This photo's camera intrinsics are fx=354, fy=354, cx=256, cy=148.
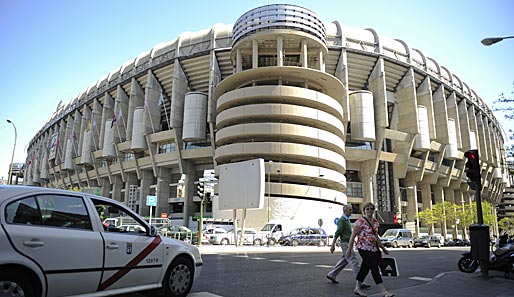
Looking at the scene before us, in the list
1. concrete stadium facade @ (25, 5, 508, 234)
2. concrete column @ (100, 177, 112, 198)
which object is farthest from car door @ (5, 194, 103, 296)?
concrete column @ (100, 177, 112, 198)

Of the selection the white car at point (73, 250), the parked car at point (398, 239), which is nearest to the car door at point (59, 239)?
the white car at point (73, 250)

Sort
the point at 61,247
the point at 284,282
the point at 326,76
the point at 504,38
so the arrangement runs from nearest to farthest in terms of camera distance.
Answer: the point at 61,247 < the point at 284,282 < the point at 504,38 < the point at 326,76

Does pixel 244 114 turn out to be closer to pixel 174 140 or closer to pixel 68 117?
pixel 174 140

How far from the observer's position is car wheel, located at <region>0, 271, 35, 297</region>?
10.9 ft

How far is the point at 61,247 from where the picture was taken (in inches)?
152

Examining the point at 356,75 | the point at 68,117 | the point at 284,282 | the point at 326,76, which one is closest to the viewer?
the point at 284,282

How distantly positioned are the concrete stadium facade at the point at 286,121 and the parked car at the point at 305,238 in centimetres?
1010

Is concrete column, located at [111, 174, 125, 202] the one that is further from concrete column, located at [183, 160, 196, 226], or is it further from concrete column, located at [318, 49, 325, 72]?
concrete column, located at [318, 49, 325, 72]

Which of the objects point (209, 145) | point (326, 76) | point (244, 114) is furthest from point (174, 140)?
point (326, 76)

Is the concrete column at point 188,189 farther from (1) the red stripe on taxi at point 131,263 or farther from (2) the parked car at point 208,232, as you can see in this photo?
(1) the red stripe on taxi at point 131,263

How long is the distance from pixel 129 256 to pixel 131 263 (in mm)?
103

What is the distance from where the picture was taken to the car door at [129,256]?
4.38m

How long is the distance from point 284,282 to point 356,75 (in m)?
53.5

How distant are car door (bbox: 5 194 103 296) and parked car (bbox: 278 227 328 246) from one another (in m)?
26.3
